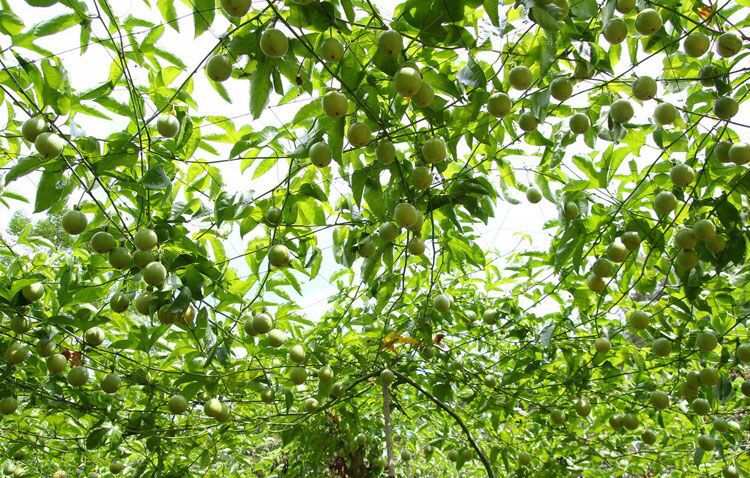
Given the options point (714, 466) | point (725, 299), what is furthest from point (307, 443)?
point (714, 466)

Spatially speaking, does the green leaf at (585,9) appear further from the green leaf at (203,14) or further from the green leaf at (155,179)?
the green leaf at (155,179)

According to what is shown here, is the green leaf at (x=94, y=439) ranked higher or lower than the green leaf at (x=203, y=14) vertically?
lower

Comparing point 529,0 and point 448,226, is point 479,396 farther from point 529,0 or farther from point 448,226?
point 529,0

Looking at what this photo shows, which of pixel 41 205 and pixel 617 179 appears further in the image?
pixel 617 179

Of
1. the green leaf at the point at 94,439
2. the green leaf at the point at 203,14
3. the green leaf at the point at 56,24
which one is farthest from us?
the green leaf at the point at 94,439

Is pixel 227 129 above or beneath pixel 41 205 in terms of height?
above

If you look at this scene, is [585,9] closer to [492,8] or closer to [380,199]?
[492,8]

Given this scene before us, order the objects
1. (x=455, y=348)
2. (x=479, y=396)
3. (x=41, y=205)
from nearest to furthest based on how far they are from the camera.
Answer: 1. (x=41, y=205)
2. (x=455, y=348)
3. (x=479, y=396)

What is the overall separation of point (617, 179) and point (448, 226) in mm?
724

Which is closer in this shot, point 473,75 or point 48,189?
point 473,75

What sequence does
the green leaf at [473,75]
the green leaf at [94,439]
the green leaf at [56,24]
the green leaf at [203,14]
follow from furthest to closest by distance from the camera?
1. the green leaf at [94,439]
2. the green leaf at [56,24]
3. the green leaf at [473,75]
4. the green leaf at [203,14]

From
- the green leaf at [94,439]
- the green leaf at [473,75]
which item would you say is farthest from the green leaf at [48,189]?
the green leaf at [94,439]

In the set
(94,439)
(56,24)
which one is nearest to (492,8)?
(56,24)

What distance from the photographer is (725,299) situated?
8.74 feet
